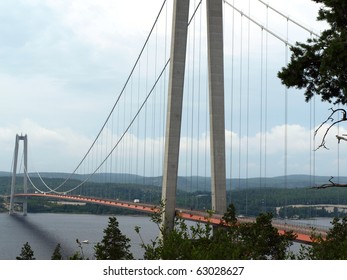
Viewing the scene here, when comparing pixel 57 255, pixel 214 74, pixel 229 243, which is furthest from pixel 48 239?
pixel 229 243

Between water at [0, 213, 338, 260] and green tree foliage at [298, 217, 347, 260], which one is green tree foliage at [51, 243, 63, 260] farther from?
green tree foliage at [298, 217, 347, 260]

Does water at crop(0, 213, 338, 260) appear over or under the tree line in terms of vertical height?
under

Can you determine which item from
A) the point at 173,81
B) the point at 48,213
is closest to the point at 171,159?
the point at 173,81

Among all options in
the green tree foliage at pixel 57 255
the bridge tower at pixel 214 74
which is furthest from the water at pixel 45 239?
the bridge tower at pixel 214 74

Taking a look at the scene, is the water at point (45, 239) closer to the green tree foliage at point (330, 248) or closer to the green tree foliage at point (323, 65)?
the green tree foliage at point (330, 248)

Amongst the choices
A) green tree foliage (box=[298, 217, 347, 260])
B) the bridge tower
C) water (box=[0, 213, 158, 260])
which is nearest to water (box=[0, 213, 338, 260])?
water (box=[0, 213, 158, 260])

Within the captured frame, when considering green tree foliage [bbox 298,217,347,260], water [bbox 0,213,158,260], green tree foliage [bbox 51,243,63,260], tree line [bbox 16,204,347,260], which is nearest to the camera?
tree line [bbox 16,204,347,260]
